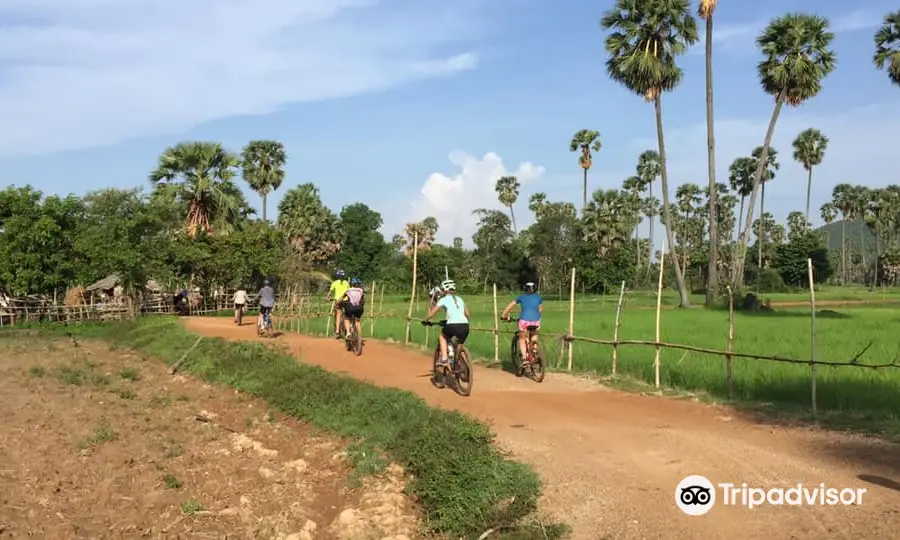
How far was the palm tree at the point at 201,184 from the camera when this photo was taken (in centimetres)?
3628

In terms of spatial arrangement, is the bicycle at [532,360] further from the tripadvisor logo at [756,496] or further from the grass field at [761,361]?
the tripadvisor logo at [756,496]

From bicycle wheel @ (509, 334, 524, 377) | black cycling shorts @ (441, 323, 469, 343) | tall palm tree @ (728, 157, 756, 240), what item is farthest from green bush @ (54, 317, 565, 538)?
tall palm tree @ (728, 157, 756, 240)

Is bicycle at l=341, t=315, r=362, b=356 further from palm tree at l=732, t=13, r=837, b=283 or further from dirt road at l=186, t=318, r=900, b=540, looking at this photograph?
palm tree at l=732, t=13, r=837, b=283

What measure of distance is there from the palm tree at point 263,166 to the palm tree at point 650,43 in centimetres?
2386

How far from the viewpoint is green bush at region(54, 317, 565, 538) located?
570 cm

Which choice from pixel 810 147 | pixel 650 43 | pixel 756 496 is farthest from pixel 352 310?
pixel 810 147

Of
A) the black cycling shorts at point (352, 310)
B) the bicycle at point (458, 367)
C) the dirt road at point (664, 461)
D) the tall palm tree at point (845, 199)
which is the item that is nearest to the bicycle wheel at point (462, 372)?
the bicycle at point (458, 367)

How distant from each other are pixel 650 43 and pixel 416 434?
97.9 feet

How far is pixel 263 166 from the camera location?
1876 inches

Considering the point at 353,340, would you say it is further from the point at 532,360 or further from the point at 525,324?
the point at 525,324

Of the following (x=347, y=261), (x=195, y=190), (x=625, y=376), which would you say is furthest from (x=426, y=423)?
(x=347, y=261)

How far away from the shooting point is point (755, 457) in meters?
6.38

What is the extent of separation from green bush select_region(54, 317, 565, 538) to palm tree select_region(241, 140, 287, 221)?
33.2 metres

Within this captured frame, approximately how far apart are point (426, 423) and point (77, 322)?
87.2ft
